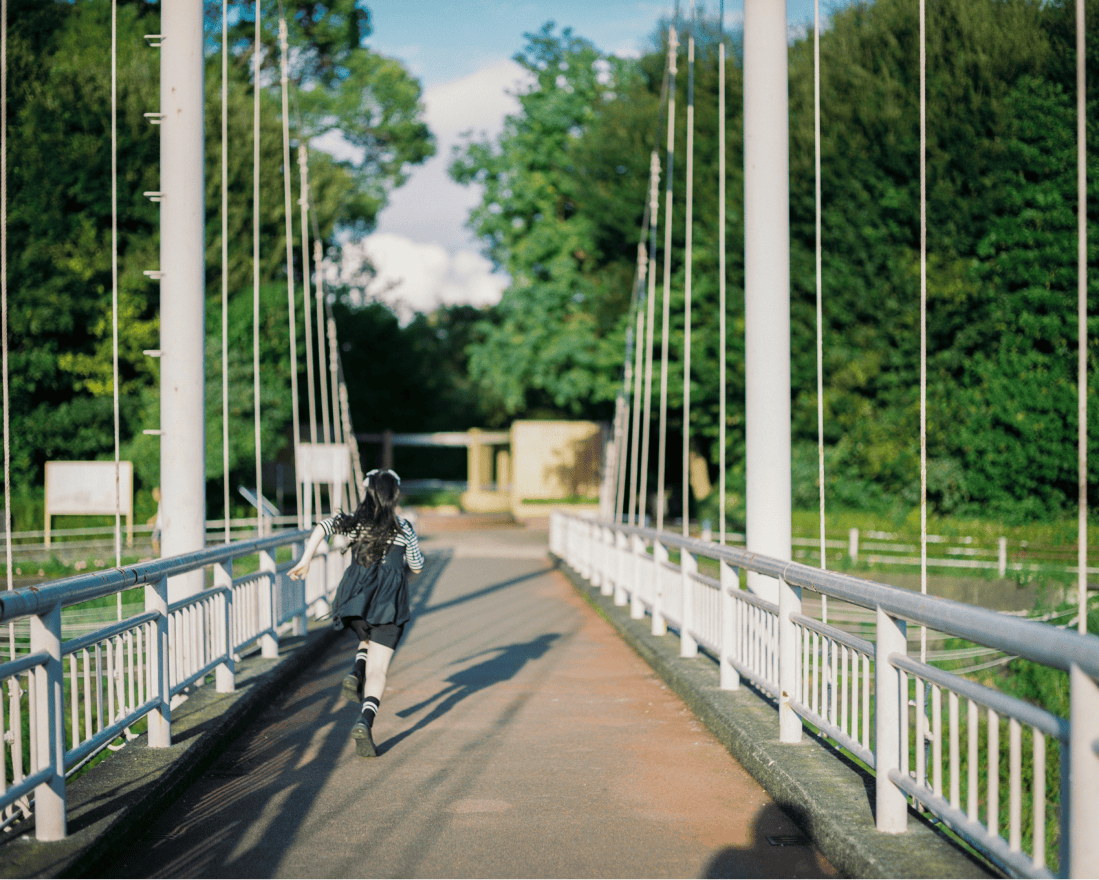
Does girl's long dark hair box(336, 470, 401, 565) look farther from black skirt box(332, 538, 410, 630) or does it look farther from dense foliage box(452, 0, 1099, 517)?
dense foliage box(452, 0, 1099, 517)

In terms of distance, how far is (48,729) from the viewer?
4.03 meters

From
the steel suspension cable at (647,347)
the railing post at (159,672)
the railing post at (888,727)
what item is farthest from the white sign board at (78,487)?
the railing post at (888,727)

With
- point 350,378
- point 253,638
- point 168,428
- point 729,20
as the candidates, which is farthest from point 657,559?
point 350,378

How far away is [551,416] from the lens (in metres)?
48.7

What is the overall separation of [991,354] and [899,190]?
181 inches

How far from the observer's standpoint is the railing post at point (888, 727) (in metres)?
4.08

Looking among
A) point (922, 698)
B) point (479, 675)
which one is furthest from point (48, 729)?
point (479, 675)

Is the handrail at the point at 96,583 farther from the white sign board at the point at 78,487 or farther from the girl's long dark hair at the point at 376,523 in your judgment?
the white sign board at the point at 78,487

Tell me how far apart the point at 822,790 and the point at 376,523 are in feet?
9.64

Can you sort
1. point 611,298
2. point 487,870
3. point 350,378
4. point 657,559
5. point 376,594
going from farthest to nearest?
point 350,378 < point 611,298 < point 657,559 < point 376,594 < point 487,870

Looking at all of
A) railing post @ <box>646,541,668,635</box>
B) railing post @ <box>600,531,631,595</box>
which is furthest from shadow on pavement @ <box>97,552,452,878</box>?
railing post @ <box>600,531,631,595</box>

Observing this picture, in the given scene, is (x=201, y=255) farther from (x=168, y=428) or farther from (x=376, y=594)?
(x=376, y=594)

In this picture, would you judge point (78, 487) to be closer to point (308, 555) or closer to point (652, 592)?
point (652, 592)

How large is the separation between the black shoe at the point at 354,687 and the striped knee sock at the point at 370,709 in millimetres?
122
